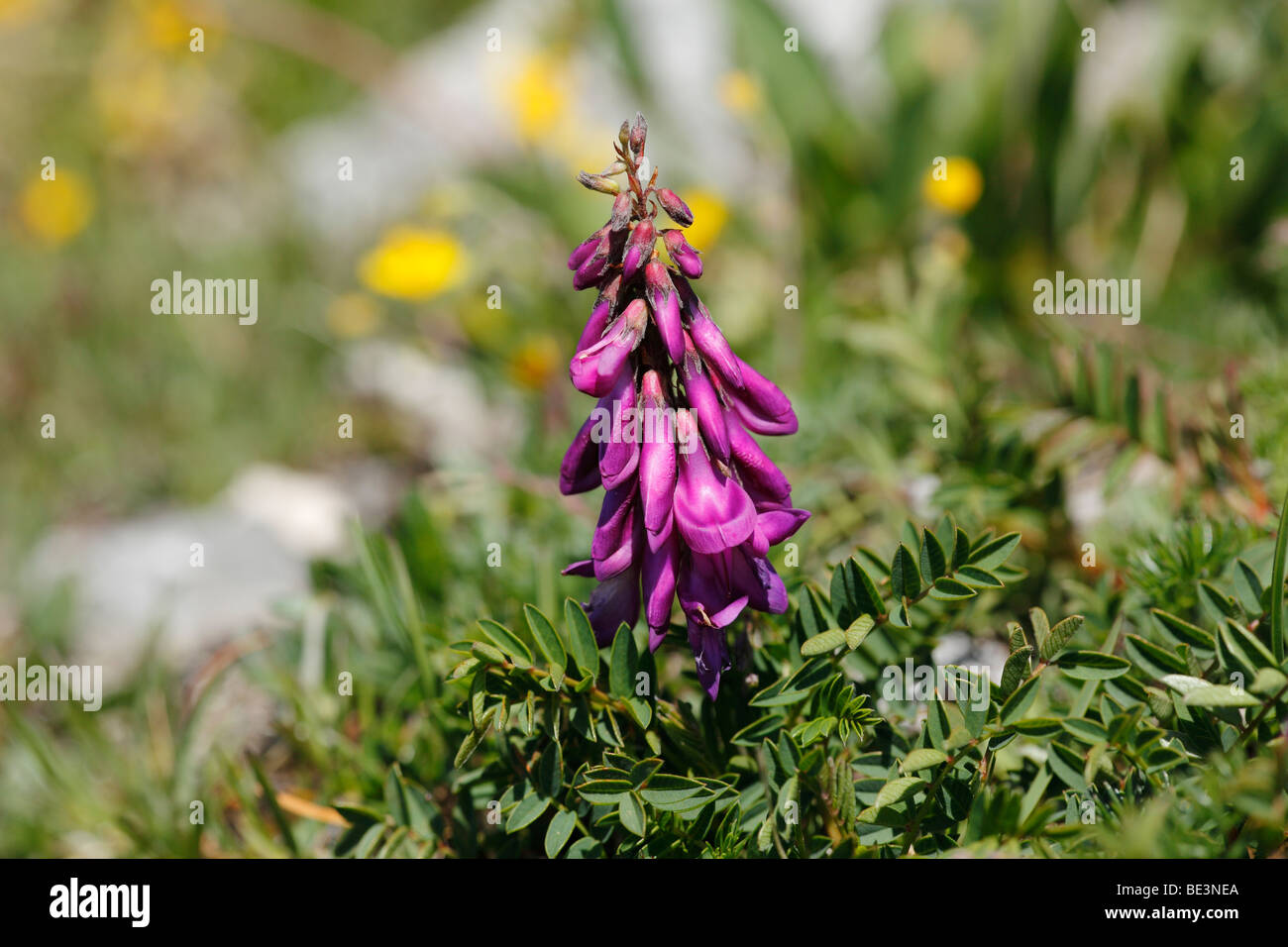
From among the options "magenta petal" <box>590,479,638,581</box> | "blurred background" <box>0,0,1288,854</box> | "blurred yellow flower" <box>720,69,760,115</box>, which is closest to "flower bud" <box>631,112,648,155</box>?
"magenta petal" <box>590,479,638,581</box>

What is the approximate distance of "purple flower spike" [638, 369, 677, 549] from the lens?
1458mm

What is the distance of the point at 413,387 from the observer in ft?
13.0

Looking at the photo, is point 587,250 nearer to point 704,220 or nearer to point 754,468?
point 754,468

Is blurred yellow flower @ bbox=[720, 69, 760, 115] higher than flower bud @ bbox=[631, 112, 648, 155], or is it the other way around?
blurred yellow flower @ bbox=[720, 69, 760, 115]

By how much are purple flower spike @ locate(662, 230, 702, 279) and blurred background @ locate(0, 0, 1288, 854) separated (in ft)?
1.82

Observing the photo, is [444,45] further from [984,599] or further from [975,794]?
[975,794]

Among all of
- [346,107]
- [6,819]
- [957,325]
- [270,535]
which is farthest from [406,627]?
[346,107]

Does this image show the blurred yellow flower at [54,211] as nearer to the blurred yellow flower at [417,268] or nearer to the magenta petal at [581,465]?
the blurred yellow flower at [417,268]

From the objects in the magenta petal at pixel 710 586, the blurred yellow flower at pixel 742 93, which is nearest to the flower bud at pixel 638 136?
the magenta petal at pixel 710 586

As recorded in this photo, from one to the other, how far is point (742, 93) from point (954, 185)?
2.80ft

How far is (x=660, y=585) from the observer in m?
1.51

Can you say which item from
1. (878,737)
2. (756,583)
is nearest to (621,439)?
(756,583)

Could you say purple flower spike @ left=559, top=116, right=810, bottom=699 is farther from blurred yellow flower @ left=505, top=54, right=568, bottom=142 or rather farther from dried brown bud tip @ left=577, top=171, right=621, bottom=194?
blurred yellow flower @ left=505, top=54, right=568, bottom=142
